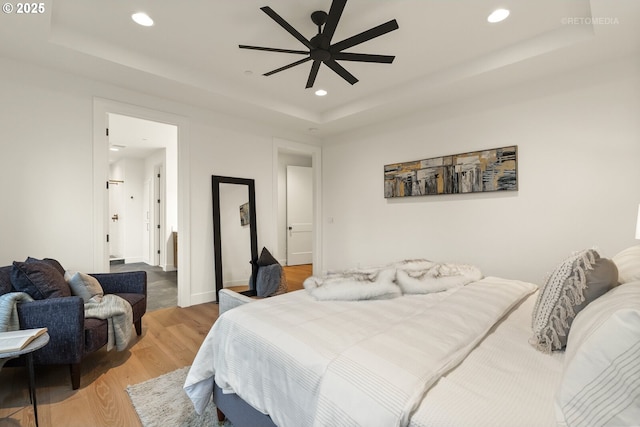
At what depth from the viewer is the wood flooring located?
177 centimetres

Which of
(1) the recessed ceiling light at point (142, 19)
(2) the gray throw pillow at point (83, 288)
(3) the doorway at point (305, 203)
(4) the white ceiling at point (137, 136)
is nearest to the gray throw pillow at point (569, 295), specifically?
(2) the gray throw pillow at point (83, 288)

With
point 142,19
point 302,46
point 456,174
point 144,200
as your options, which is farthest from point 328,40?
point 144,200

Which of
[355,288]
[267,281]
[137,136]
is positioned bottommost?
[267,281]

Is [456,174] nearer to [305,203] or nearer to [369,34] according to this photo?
[369,34]

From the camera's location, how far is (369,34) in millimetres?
2076

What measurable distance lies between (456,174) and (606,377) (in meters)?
3.17

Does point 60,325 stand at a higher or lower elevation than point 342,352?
lower

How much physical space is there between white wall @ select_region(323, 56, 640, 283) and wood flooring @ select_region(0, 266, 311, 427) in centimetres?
284

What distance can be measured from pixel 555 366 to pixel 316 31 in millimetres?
2725

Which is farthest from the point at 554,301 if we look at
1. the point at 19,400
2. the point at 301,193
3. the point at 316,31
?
the point at 301,193

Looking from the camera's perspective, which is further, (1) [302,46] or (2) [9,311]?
(1) [302,46]

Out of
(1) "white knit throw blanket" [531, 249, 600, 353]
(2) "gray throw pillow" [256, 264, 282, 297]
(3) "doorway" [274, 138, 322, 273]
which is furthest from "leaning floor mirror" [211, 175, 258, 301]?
(1) "white knit throw blanket" [531, 249, 600, 353]

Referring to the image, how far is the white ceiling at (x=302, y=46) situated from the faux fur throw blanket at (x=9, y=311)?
1.94m

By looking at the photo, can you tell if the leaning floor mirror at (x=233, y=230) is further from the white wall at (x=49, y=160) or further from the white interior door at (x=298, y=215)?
the white interior door at (x=298, y=215)
